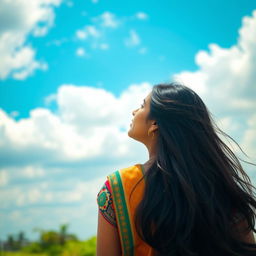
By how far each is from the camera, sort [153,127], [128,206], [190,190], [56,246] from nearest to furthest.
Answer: [190,190] < [128,206] < [153,127] < [56,246]

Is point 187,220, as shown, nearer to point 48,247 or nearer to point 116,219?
point 116,219

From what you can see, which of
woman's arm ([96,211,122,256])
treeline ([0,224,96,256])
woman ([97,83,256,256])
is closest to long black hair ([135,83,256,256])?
woman ([97,83,256,256])

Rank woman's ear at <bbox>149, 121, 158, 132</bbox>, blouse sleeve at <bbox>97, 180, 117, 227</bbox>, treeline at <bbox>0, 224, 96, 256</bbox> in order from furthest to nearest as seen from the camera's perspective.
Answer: treeline at <bbox>0, 224, 96, 256</bbox>, woman's ear at <bbox>149, 121, 158, 132</bbox>, blouse sleeve at <bbox>97, 180, 117, 227</bbox>

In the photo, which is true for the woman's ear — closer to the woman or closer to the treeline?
the woman

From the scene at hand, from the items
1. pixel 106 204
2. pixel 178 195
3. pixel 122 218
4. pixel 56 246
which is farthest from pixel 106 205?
pixel 56 246

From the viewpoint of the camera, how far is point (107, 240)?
Result: 2.18 m

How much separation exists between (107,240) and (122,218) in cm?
17

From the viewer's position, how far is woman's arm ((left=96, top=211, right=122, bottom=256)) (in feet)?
7.12

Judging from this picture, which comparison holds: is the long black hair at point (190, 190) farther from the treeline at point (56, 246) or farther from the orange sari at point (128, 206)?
the treeline at point (56, 246)

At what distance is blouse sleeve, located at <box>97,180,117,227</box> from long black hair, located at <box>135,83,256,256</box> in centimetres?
20

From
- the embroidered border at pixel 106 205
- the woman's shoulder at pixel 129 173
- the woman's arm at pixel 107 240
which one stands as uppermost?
the woman's shoulder at pixel 129 173

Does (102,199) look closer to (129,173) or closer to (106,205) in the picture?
(106,205)

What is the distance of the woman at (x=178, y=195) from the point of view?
208cm

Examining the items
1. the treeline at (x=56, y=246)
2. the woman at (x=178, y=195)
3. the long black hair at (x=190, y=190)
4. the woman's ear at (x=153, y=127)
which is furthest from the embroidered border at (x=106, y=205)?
the treeline at (x=56, y=246)
